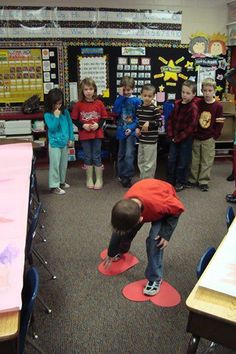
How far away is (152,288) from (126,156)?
225cm

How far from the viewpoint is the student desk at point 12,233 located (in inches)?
49.3

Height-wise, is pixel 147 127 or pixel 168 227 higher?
pixel 147 127

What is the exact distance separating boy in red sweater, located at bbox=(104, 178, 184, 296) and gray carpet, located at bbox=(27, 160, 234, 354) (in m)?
0.28

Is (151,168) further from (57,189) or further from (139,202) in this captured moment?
(139,202)

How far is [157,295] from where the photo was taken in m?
2.37

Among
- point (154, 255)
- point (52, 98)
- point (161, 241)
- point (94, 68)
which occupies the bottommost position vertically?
point (154, 255)

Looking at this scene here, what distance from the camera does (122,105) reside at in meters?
4.27

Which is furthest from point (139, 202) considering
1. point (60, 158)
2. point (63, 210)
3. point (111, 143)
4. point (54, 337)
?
point (111, 143)

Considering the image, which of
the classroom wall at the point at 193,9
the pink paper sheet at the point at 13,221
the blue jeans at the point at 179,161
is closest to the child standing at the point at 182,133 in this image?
the blue jeans at the point at 179,161

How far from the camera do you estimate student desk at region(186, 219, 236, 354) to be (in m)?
1.24

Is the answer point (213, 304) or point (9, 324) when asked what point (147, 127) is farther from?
point (9, 324)

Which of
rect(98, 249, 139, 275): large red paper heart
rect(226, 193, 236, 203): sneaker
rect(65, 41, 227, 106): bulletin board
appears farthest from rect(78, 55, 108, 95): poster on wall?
rect(98, 249, 139, 275): large red paper heart

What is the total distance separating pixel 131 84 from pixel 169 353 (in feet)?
9.96

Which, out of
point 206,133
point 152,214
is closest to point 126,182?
point 206,133
